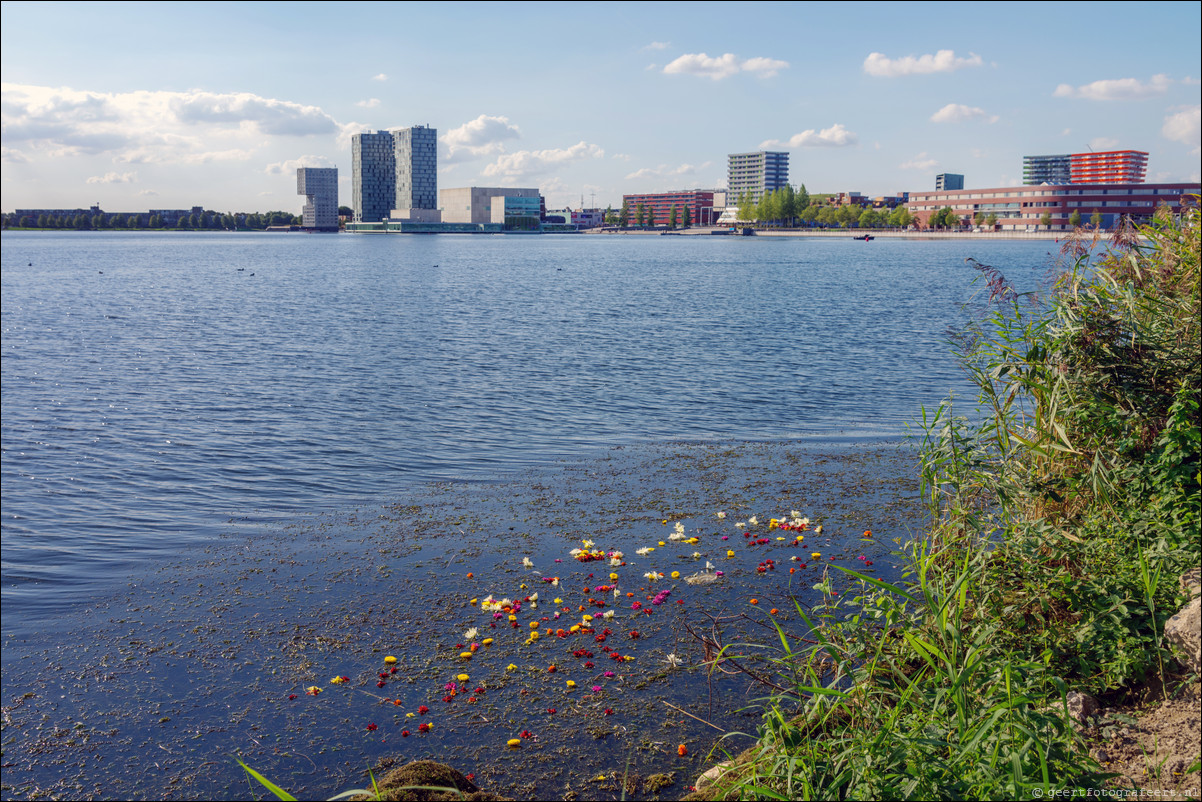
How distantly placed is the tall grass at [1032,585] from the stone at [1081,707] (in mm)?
78

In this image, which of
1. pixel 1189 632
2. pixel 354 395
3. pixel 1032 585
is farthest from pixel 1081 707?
pixel 354 395

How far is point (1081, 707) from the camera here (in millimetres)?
6059

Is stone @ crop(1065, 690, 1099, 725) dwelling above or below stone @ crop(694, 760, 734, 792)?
above

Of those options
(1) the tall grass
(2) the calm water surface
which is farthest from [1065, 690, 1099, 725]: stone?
(2) the calm water surface

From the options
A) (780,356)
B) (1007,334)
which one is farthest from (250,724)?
(780,356)

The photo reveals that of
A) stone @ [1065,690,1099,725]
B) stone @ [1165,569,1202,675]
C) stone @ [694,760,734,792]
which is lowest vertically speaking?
stone @ [694,760,734,792]

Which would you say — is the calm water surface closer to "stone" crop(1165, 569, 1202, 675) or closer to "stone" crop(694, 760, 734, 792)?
"stone" crop(694, 760, 734, 792)

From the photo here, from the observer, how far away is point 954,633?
5.77 metres

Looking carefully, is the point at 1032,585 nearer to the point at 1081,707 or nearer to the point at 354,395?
the point at 1081,707

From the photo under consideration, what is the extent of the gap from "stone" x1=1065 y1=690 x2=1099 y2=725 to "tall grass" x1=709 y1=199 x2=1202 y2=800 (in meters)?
0.08

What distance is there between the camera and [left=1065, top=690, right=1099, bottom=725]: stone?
5973mm

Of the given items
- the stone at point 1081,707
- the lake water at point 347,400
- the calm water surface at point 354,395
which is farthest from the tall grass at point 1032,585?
the calm water surface at point 354,395

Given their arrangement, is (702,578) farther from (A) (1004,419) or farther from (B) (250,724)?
(B) (250,724)

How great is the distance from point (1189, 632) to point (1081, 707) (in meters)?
0.96
